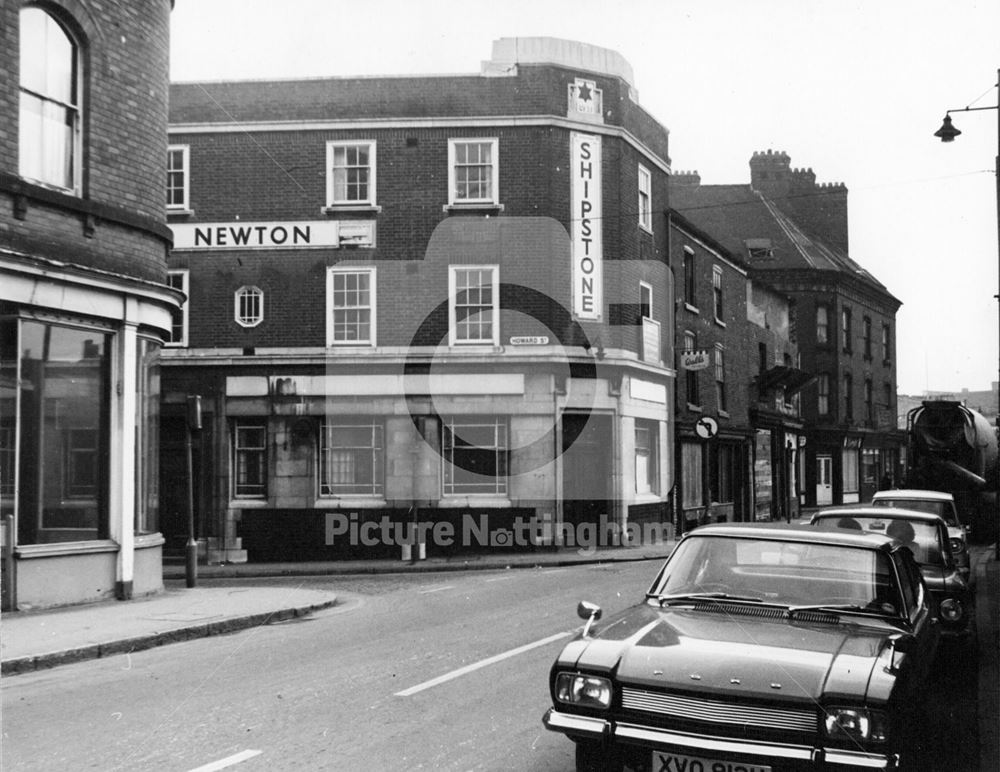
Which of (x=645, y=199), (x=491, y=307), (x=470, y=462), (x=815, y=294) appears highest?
(x=815, y=294)

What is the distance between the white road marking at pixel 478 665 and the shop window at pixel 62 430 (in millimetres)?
6856

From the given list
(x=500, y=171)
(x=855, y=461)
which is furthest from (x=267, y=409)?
(x=855, y=461)

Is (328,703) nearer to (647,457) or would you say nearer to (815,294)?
(647,457)

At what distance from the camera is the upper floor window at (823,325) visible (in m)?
48.2

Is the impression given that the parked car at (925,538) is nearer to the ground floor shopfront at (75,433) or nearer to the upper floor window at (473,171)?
the ground floor shopfront at (75,433)

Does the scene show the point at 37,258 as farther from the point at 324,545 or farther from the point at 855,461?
the point at 855,461

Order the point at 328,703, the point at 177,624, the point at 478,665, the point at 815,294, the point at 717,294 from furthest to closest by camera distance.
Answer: the point at 815,294, the point at 717,294, the point at 177,624, the point at 478,665, the point at 328,703

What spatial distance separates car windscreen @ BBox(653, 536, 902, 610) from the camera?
5692 mm

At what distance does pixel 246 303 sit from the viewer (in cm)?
2378

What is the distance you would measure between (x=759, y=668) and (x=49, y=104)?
1210 centimetres

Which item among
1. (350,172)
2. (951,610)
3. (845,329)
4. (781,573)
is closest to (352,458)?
(350,172)

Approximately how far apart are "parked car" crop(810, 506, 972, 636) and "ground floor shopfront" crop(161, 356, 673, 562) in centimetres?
1267

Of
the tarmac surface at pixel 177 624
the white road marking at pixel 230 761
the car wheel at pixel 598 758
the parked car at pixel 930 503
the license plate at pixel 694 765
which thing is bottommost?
the tarmac surface at pixel 177 624

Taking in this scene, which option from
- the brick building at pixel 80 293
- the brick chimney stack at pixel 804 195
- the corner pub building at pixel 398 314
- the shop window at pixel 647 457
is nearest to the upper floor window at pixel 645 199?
the corner pub building at pixel 398 314
